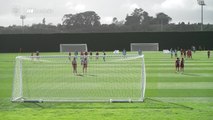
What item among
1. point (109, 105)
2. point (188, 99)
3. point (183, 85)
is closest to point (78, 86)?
point (183, 85)

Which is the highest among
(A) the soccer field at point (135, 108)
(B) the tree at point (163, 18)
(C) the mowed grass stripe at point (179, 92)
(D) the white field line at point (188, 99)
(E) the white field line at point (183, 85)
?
(B) the tree at point (163, 18)

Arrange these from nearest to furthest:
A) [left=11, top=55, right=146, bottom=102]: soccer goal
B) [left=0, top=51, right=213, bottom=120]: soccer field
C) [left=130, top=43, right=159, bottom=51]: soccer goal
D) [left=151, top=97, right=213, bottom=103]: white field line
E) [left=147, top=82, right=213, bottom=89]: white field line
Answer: [left=0, top=51, right=213, bottom=120]: soccer field → [left=151, top=97, right=213, bottom=103]: white field line → [left=11, top=55, right=146, bottom=102]: soccer goal → [left=147, top=82, right=213, bottom=89]: white field line → [left=130, top=43, right=159, bottom=51]: soccer goal

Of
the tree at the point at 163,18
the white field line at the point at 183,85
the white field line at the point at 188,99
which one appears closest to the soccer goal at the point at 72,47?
the tree at the point at 163,18

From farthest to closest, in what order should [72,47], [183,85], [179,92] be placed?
[72,47] → [183,85] → [179,92]

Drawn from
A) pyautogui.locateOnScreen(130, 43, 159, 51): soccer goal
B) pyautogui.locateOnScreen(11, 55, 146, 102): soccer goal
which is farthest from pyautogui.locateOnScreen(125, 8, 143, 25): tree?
pyautogui.locateOnScreen(11, 55, 146, 102): soccer goal

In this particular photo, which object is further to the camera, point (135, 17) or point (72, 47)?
point (135, 17)

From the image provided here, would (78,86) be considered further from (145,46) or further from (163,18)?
(163,18)

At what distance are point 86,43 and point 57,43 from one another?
5548mm

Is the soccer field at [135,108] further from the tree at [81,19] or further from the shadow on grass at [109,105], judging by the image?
the tree at [81,19]

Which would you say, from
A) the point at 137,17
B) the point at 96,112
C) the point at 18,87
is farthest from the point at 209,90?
the point at 137,17

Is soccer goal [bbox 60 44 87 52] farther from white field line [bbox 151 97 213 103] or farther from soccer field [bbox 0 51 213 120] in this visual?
white field line [bbox 151 97 213 103]

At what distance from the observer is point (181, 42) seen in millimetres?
72562

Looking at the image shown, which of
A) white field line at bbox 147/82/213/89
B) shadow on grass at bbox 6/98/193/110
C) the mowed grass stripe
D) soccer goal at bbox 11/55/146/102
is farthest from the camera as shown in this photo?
white field line at bbox 147/82/213/89

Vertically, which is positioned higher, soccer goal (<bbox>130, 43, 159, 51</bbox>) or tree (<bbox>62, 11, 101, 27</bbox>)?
tree (<bbox>62, 11, 101, 27</bbox>)
